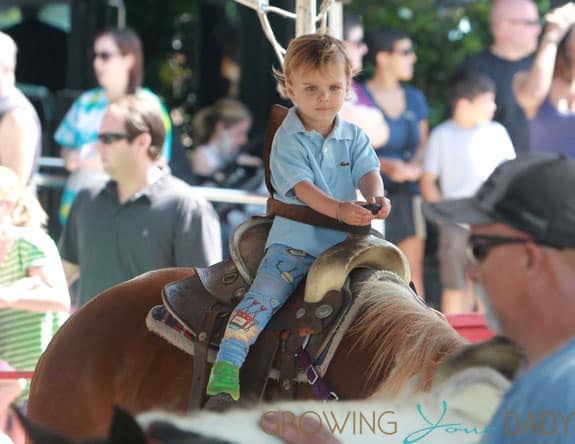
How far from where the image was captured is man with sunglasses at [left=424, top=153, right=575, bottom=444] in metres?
1.72

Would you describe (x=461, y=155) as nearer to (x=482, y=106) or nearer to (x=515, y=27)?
(x=482, y=106)

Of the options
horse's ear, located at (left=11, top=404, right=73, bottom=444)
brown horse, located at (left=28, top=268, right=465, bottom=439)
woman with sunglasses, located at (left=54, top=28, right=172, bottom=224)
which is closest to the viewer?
horse's ear, located at (left=11, top=404, right=73, bottom=444)

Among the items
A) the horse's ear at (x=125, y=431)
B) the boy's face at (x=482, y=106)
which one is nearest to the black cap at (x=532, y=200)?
the horse's ear at (x=125, y=431)

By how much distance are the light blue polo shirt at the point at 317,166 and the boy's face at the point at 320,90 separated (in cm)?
5

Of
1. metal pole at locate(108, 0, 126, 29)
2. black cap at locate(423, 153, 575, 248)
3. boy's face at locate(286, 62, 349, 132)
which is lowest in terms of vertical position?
black cap at locate(423, 153, 575, 248)

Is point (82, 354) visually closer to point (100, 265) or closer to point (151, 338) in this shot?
point (151, 338)

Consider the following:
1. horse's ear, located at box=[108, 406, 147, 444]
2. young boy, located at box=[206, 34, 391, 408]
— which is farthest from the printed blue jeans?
horse's ear, located at box=[108, 406, 147, 444]

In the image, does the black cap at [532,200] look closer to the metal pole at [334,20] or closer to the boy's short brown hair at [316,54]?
the boy's short brown hair at [316,54]

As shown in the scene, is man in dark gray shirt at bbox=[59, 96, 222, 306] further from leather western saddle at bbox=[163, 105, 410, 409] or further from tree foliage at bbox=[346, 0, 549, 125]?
tree foliage at bbox=[346, 0, 549, 125]

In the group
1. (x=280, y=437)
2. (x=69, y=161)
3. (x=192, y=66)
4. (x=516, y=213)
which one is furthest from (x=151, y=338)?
(x=192, y=66)

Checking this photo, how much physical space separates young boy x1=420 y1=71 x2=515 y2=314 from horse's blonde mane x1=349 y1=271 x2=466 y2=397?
12.5 feet

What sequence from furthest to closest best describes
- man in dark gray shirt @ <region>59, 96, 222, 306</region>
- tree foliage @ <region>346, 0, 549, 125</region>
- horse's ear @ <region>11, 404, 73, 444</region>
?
tree foliage @ <region>346, 0, 549, 125</region>
man in dark gray shirt @ <region>59, 96, 222, 306</region>
horse's ear @ <region>11, 404, 73, 444</region>

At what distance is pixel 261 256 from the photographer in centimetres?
360

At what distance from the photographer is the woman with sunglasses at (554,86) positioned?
689cm
